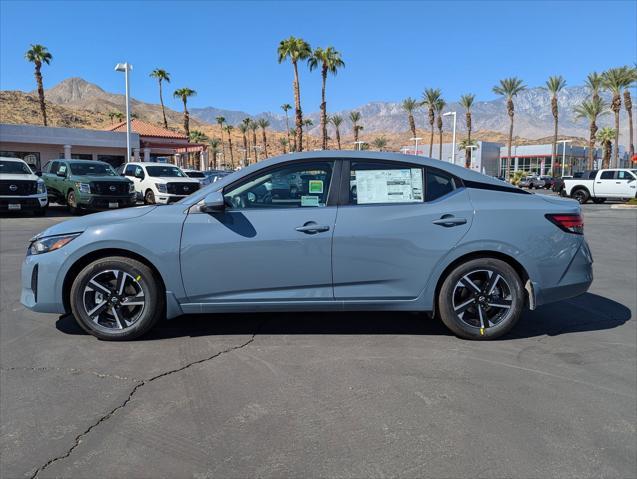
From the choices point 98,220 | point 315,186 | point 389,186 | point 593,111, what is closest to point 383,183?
point 389,186

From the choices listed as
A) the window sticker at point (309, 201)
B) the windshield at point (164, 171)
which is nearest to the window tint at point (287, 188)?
the window sticker at point (309, 201)

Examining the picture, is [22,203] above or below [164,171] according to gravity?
below

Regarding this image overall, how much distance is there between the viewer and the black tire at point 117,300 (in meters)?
4.31

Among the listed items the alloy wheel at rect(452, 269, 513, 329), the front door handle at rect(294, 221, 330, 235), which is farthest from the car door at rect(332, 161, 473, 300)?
the alloy wheel at rect(452, 269, 513, 329)

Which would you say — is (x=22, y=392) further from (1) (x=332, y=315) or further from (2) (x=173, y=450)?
(1) (x=332, y=315)

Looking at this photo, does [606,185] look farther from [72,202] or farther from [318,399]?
[318,399]

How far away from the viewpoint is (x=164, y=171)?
19828 millimetres

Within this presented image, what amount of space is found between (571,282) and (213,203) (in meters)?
3.19

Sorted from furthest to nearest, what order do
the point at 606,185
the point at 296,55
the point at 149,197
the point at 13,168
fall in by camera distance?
the point at 296,55 < the point at 606,185 < the point at 149,197 < the point at 13,168

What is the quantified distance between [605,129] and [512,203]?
71.7 meters

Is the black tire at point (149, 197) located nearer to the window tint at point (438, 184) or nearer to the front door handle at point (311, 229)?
the front door handle at point (311, 229)

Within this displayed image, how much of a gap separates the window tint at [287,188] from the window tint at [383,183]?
9.6 inches

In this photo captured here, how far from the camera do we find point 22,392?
3.48 m

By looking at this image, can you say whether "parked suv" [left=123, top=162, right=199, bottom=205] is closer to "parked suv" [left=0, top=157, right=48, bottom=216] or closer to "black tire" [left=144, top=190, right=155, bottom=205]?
"black tire" [left=144, top=190, right=155, bottom=205]
